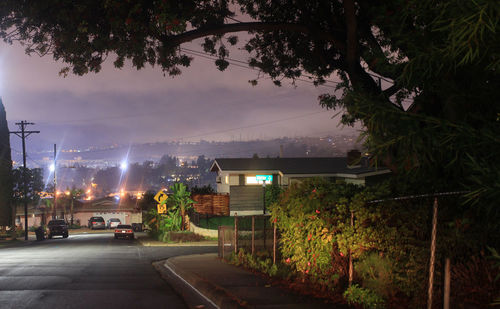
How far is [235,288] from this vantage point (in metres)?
12.4

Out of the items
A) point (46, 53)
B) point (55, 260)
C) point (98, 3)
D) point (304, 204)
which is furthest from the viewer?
point (55, 260)

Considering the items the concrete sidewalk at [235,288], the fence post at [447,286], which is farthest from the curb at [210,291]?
the fence post at [447,286]

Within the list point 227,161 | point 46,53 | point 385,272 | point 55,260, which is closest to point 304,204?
point 385,272

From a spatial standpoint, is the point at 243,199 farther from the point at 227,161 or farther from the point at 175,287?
the point at 175,287

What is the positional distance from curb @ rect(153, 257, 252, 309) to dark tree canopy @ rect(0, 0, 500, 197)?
13.4 feet

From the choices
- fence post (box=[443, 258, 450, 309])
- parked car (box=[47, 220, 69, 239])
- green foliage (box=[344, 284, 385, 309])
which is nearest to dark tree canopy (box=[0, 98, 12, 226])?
parked car (box=[47, 220, 69, 239])

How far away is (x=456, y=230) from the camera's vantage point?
7.96 meters

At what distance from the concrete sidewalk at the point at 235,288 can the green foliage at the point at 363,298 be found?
283 mm

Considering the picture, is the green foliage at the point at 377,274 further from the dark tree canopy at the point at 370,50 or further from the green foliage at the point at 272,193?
the green foliage at the point at 272,193

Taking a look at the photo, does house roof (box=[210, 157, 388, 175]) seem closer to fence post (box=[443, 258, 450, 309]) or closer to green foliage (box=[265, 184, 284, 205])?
green foliage (box=[265, 184, 284, 205])

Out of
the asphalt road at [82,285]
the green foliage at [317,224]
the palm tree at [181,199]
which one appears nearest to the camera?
the green foliage at [317,224]

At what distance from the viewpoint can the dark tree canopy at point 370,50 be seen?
6129mm

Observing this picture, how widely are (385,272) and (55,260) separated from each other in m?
15.2

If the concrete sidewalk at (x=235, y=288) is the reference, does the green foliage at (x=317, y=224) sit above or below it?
above
